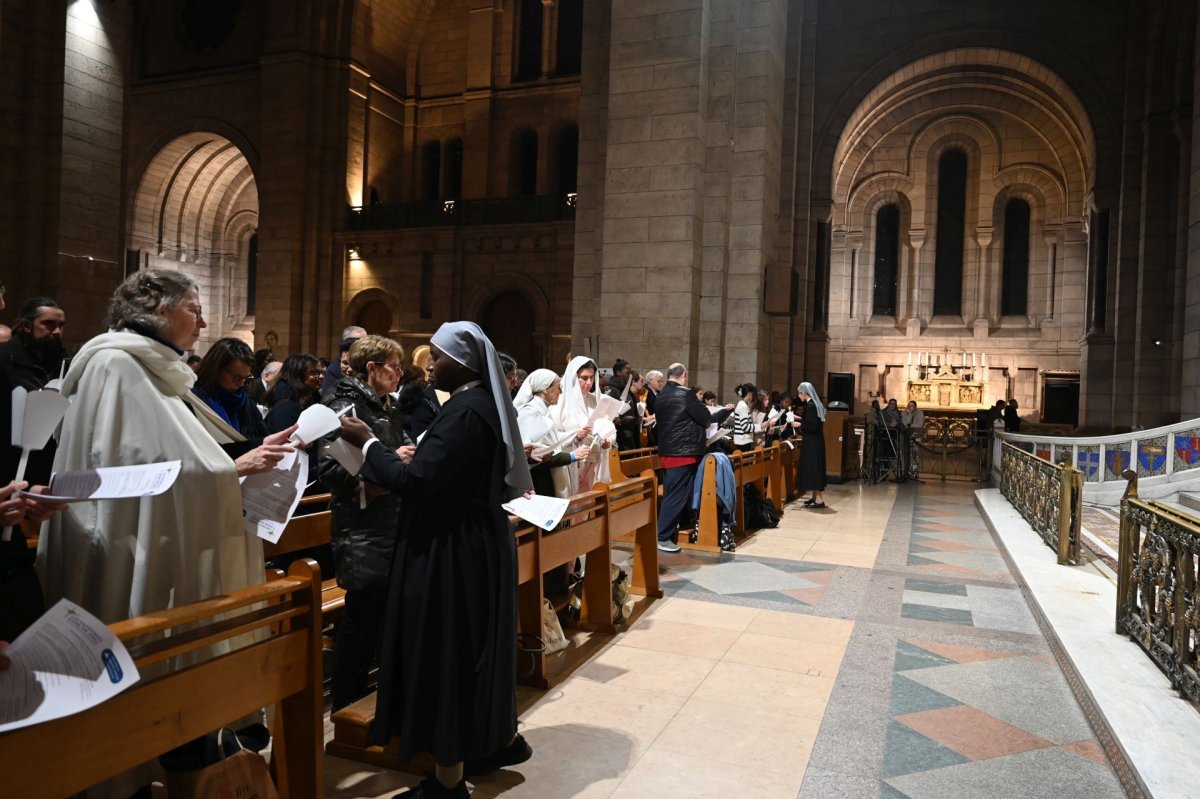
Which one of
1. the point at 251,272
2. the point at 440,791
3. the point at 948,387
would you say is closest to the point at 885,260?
the point at 948,387

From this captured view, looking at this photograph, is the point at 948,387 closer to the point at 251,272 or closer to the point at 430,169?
the point at 430,169

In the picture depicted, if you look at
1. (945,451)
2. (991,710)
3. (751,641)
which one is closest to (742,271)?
(945,451)

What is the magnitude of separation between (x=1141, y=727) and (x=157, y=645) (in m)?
3.85

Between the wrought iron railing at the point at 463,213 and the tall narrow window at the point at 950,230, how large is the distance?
13276 mm

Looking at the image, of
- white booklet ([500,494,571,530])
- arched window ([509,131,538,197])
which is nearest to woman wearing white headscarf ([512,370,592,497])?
white booklet ([500,494,571,530])

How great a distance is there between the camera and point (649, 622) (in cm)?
555

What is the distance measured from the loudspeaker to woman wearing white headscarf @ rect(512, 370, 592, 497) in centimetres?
2103

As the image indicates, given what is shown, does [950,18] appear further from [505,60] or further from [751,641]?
[751,641]

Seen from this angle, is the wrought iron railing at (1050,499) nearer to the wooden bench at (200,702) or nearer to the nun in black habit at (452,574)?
the nun in black habit at (452,574)

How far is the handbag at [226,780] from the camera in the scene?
7.81 feet

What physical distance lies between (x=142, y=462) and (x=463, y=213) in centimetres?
2095

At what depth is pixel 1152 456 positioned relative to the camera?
37.0 feet

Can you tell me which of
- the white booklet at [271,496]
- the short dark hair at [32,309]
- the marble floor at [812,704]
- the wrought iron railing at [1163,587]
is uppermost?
the short dark hair at [32,309]

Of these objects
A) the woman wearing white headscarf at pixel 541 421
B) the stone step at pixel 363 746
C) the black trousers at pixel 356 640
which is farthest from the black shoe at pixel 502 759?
the woman wearing white headscarf at pixel 541 421
